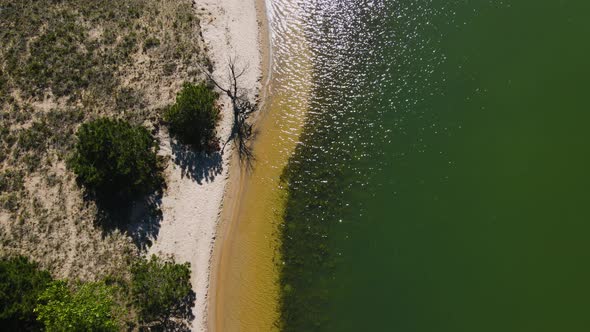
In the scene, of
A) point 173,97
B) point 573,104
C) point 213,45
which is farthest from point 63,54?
point 573,104

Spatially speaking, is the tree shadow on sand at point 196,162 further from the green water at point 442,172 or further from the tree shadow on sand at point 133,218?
the green water at point 442,172

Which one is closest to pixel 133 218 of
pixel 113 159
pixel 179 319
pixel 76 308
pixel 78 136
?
pixel 113 159

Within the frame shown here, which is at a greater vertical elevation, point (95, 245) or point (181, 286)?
point (95, 245)

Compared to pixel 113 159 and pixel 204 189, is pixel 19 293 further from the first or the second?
pixel 204 189

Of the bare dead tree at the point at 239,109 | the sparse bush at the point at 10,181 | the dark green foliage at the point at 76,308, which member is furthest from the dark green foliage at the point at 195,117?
the dark green foliage at the point at 76,308

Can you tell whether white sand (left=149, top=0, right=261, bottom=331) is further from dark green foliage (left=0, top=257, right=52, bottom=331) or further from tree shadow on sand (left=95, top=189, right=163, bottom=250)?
dark green foliage (left=0, top=257, right=52, bottom=331)

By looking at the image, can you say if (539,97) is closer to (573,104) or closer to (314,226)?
(573,104)

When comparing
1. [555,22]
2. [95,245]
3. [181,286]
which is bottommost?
[181,286]
